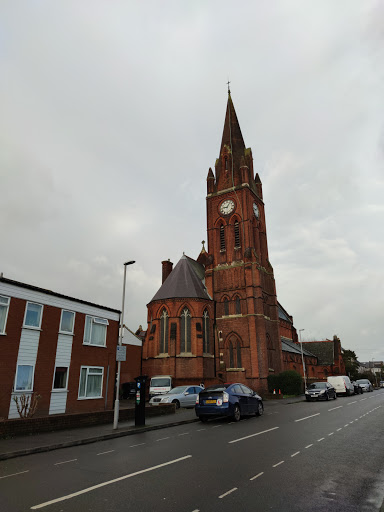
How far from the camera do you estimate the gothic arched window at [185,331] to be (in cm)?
3663

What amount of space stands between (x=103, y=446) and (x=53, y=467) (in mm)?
2909

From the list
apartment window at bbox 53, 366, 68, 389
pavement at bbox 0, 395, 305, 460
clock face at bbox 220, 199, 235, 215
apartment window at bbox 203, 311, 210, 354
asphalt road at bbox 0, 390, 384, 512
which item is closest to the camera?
asphalt road at bbox 0, 390, 384, 512

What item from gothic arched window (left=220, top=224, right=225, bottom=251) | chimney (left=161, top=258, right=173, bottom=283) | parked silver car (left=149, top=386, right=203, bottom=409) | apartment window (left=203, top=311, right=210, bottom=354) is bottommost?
parked silver car (left=149, top=386, right=203, bottom=409)

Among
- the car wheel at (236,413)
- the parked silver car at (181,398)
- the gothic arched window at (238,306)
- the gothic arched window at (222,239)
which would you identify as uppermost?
the gothic arched window at (222,239)

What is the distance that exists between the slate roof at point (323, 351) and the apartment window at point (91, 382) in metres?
59.5

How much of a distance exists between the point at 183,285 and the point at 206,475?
33.6 m

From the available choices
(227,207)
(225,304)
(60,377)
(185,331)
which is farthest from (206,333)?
(60,377)

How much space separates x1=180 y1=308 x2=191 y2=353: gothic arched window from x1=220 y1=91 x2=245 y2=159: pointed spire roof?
25.2m

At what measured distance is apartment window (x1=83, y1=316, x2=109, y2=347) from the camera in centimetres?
2034

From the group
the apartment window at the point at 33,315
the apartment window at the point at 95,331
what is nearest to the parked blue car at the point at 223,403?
the apartment window at the point at 95,331

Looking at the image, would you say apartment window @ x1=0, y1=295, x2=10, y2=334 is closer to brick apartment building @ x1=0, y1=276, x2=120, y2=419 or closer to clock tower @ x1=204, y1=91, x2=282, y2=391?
brick apartment building @ x1=0, y1=276, x2=120, y2=419

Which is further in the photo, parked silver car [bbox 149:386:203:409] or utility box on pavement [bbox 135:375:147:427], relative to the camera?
parked silver car [bbox 149:386:203:409]

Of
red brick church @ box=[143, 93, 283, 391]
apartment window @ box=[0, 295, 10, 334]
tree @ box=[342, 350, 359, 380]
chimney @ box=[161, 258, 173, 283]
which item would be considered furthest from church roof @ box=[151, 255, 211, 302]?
tree @ box=[342, 350, 359, 380]

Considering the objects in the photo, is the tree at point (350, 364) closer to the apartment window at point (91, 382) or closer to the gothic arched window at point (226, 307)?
the gothic arched window at point (226, 307)
